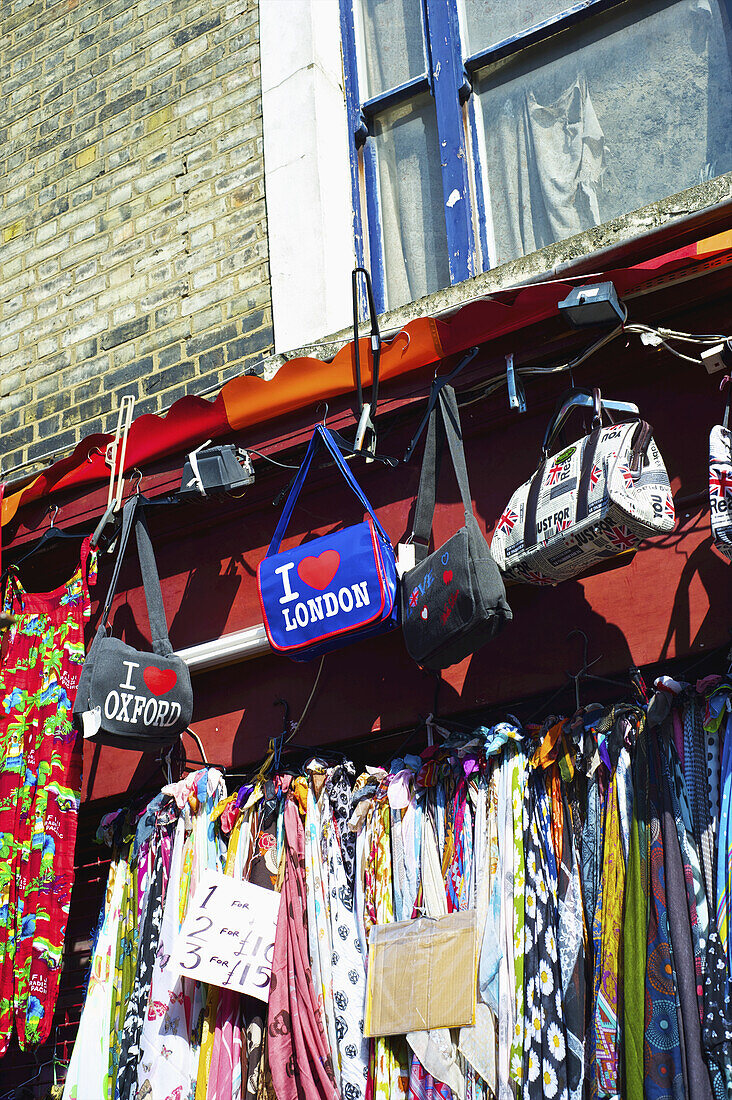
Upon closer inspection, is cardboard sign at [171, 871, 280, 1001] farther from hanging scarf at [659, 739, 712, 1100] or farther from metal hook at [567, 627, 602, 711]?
hanging scarf at [659, 739, 712, 1100]

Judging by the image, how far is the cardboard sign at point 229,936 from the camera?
3656 millimetres

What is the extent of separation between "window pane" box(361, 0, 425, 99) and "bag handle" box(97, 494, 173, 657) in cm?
243

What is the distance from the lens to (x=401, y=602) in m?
3.77

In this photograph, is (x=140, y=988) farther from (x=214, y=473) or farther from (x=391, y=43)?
(x=391, y=43)

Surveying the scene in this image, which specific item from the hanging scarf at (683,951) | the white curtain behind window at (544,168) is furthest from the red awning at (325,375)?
the hanging scarf at (683,951)

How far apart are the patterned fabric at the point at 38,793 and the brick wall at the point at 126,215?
129cm

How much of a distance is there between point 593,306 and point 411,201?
6.51 feet

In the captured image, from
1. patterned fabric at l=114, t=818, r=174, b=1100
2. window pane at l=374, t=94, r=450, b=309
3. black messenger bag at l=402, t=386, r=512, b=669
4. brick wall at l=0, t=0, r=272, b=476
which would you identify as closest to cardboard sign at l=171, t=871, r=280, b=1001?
patterned fabric at l=114, t=818, r=174, b=1100

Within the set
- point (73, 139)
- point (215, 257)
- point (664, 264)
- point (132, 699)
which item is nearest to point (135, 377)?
point (215, 257)

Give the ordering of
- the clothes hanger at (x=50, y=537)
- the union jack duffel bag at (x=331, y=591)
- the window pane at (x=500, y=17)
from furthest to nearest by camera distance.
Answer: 1. the window pane at (x=500, y=17)
2. the clothes hanger at (x=50, y=537)
3. the union jack duffel bag at (x=331, y=591)

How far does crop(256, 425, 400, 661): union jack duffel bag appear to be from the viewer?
3.69 metres

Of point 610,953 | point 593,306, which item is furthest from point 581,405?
point 610,953

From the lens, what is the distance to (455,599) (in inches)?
133

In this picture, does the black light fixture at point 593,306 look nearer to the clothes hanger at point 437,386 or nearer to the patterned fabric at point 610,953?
the clothes hanger at point 437,386
